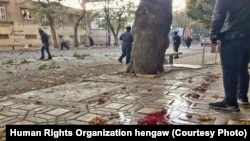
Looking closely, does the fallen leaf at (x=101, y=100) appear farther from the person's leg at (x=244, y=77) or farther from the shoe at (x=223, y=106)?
the person's leg at (x=244, y=77)

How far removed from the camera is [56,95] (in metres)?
5.70

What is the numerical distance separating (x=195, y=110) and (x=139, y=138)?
60.1 inches

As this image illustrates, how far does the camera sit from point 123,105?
185 inches

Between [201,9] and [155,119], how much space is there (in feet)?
83.0

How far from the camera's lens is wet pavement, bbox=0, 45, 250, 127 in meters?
3.86

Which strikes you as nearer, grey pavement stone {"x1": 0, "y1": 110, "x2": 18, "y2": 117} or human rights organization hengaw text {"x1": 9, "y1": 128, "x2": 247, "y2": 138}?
human rights organization hengaw text {"x1": 9, "y1": 128, "x2": 247, "y2": 138}

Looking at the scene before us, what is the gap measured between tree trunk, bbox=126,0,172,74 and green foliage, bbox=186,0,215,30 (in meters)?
19.4

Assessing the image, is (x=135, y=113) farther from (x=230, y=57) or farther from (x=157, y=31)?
(x=157, y=31)

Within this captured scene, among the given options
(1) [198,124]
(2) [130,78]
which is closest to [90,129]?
(1) [198,124]

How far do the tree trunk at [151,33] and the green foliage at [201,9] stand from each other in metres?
19.4

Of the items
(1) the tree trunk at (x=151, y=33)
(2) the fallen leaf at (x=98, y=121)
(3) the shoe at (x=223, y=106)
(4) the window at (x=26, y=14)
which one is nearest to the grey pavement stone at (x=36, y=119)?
(2) the fallen leaf at (x=98, y=121)

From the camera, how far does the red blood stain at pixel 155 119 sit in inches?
144

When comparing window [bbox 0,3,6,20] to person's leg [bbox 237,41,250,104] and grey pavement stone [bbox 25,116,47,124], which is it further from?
person's leg [bbox 237,41,250,104]

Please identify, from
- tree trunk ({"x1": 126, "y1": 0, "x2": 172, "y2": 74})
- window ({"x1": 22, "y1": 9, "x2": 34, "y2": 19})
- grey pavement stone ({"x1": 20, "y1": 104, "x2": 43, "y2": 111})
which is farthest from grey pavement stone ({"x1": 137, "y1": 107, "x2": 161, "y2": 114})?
window ({"x1": 22, "y1": 9, "x2": 34, "y2": 19})
